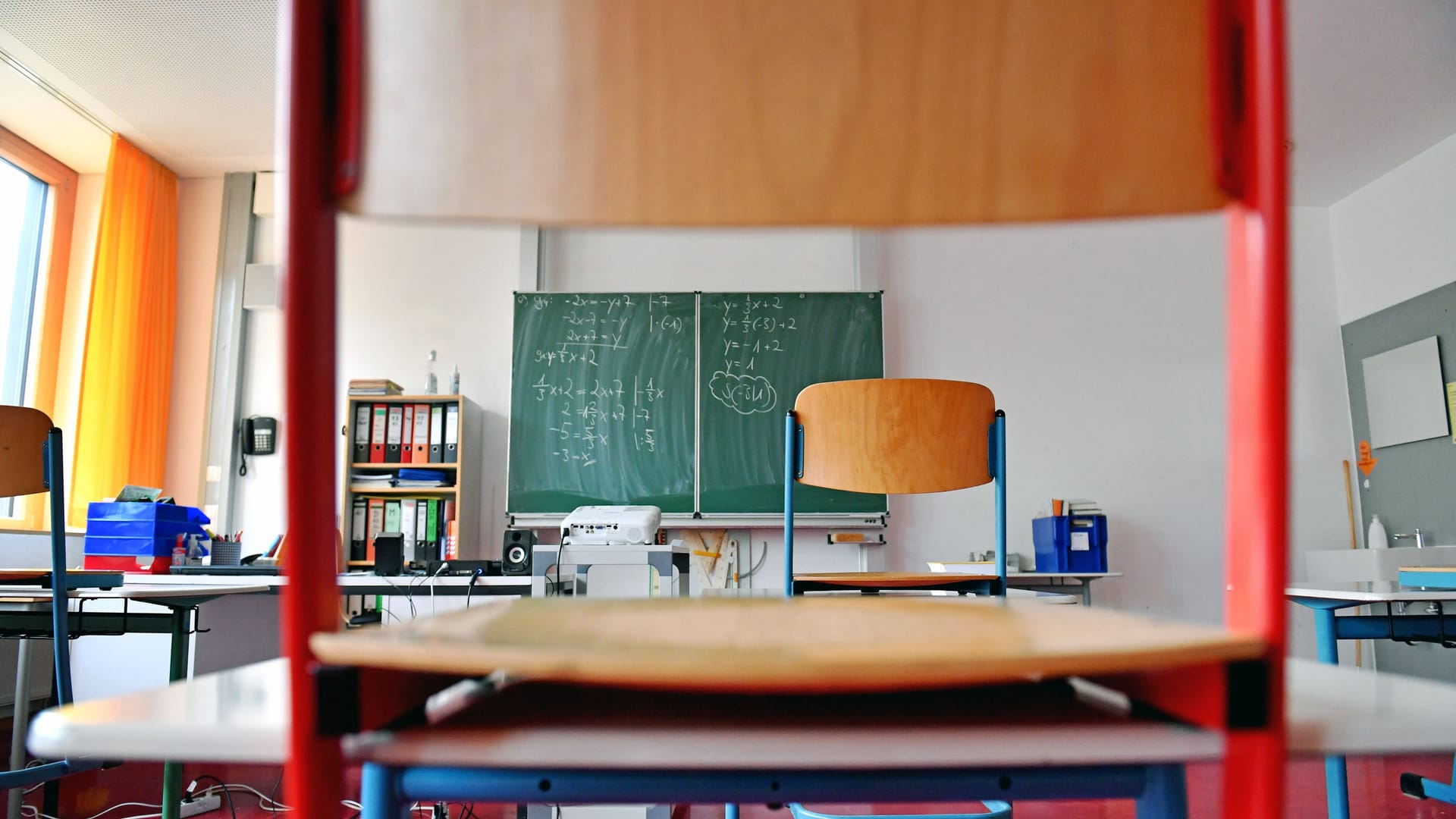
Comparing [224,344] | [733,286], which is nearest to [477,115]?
[733,286]

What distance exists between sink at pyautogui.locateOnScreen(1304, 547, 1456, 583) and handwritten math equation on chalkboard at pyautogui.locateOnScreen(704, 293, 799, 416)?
3.04 m

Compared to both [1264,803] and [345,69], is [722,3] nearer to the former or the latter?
[345,69]

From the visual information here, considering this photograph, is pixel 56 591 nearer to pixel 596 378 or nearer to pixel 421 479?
pixel 421 479

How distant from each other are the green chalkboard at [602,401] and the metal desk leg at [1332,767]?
3007 mm

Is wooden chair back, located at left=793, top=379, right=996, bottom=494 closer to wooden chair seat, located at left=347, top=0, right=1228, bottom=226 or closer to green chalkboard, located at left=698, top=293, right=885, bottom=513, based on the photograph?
wooden chair seat, located at left=347, top=0, right=1228, bottom=226

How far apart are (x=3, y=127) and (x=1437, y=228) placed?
7.71 m

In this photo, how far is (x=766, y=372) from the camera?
192 inches

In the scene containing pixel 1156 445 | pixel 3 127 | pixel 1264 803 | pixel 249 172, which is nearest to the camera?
pixel 1264 803

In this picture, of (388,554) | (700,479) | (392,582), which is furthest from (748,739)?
(700,479)

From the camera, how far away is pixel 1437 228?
4.93m

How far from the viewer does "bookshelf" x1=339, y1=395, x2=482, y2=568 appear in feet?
15.3

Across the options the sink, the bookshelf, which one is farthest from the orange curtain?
the sink

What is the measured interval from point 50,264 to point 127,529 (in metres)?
2.39

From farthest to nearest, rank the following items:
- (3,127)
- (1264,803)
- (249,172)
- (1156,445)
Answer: (249,172), (1156,445), (3,127), (1264,803)
